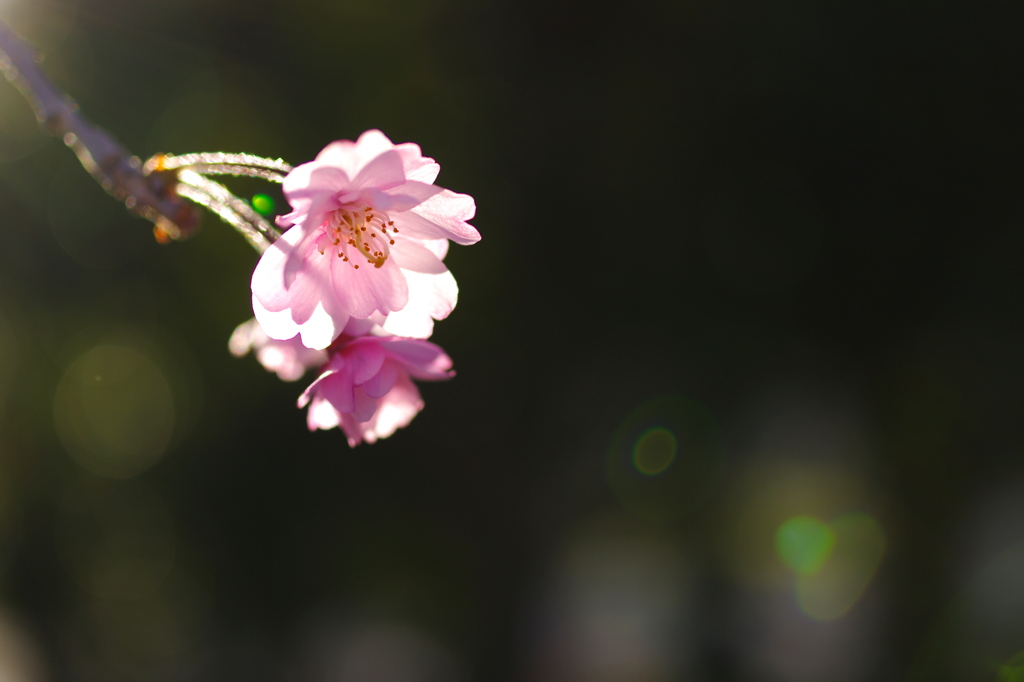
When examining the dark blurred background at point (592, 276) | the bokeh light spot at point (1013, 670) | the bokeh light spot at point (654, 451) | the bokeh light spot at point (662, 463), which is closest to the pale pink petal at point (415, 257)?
the dark blurred background at point (592, 276)

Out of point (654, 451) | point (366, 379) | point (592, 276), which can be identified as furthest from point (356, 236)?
point (654, 451)

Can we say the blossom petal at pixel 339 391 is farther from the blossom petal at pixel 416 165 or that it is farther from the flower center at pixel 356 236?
the blossom petal at pixel 416 165

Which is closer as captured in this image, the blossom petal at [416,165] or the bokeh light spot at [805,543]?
the blossom petal at [416,165]

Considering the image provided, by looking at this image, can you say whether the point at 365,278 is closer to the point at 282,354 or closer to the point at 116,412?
the point at 282,354

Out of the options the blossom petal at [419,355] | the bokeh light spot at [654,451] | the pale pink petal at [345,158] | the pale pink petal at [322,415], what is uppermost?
the bokeh light spot at [654,451]

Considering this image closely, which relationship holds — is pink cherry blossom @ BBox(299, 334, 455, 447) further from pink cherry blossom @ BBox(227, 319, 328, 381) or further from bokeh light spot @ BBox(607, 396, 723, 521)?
bokeh light spot @ BBox(607, 396, 723, 521)

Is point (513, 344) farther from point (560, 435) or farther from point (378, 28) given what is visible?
point (378, 28)
